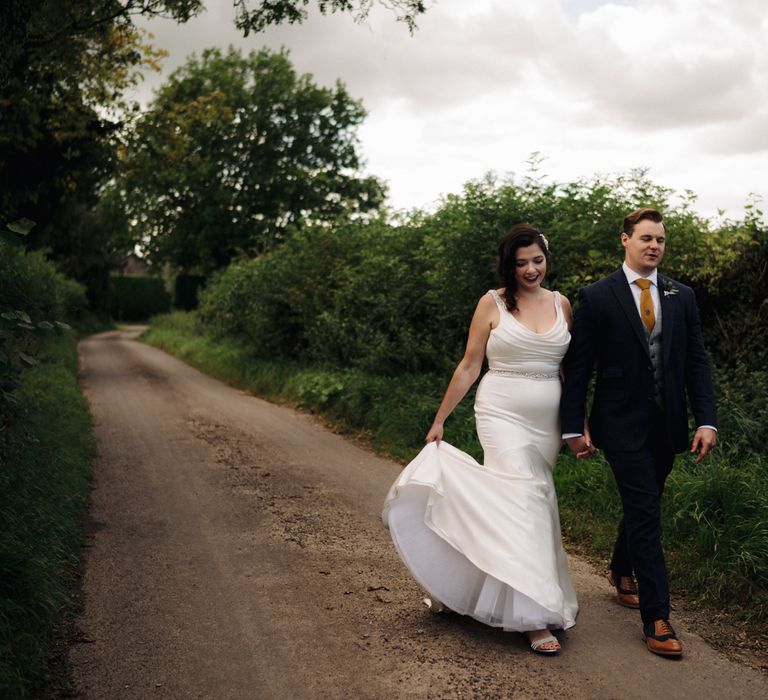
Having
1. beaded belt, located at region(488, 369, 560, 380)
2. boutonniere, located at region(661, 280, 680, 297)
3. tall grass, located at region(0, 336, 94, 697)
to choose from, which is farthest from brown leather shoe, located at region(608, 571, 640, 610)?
tall grass, located at region(0, 336, 94, 697)

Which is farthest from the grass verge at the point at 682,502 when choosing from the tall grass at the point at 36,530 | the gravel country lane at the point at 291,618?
the tall grass at the point at 36,530

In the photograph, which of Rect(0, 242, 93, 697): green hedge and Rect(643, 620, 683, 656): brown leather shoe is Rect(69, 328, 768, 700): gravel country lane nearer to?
Rect(643, 620, 683, 656): brown leather shoe

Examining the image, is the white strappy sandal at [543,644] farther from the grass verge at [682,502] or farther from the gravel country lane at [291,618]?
the grass verge at [682,502]

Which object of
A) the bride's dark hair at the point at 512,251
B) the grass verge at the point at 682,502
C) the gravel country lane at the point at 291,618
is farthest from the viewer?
the grass verge at the point at 682,502

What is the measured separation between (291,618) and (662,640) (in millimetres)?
2039

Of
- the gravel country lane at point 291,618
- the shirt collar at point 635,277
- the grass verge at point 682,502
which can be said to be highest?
the shirt collar at point 635,277

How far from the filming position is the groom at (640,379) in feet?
13.7

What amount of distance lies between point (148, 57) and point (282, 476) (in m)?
10.4

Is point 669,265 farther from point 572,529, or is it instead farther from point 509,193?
point 572,529

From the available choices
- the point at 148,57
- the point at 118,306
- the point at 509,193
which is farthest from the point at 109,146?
the point at 118,306

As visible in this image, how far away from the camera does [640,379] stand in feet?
13.8

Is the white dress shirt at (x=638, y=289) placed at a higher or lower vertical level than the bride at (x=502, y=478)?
higher

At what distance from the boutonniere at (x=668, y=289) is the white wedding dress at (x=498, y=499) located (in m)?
0.56

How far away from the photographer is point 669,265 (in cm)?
914
